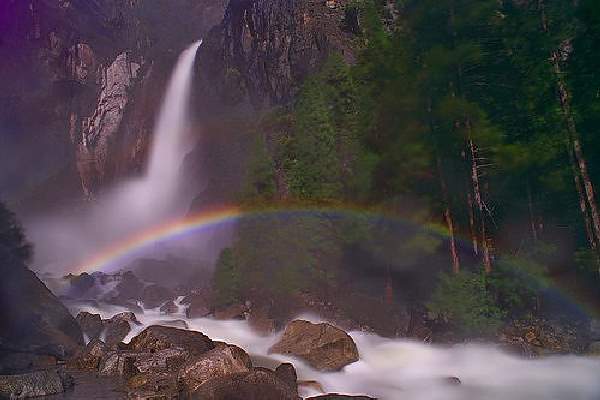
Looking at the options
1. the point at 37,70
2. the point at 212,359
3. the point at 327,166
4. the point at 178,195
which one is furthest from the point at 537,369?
the point at 37,70

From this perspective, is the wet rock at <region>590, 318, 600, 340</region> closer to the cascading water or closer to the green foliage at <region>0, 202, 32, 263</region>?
the green foliage at <region>0, 202, 32, 263</region>

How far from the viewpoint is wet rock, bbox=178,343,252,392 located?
53.5ft

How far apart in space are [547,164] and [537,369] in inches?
421

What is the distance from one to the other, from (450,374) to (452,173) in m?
12.2

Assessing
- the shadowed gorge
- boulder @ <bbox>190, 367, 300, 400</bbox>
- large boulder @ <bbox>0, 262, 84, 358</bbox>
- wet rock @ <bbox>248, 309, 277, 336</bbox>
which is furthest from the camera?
wet rock @ <bbox>248, 309, 277, 336</bbox>

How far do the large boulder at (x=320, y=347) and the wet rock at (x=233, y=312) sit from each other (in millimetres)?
12438

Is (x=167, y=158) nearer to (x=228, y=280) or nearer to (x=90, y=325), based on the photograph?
(x=228, y=280)

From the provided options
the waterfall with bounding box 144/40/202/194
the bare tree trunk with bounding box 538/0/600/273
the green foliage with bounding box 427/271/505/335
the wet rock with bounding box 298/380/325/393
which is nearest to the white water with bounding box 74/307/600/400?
the wet rock with bounding box 298/380/325/393

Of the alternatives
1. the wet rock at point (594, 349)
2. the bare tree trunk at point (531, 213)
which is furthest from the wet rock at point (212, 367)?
the bare tree trunk at point (531, 213)

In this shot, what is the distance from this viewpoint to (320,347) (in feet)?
73.2

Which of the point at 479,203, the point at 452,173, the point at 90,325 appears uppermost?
the point at 452,173

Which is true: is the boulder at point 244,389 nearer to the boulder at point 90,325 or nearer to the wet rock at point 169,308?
the boulder at point 90,325

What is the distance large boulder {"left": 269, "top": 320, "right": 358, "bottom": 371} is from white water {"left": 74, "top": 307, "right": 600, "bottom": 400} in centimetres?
38

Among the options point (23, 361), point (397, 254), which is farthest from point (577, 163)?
point (23, 361)
